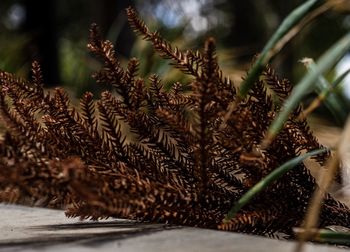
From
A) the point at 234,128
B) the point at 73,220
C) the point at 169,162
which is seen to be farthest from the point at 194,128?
the point at 73,220

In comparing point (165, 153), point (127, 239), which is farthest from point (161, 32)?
point (127, 239)

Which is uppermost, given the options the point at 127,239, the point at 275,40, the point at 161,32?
the point at 161,32

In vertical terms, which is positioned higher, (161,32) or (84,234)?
(161,32)

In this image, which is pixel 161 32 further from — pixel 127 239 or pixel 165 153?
pixel 127 239

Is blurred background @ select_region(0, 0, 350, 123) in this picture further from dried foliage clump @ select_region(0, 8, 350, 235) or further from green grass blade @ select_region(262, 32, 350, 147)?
green grass blade @ select_region(262, 32, 350, 147)

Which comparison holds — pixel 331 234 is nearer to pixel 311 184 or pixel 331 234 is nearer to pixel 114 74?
pixel 311 184

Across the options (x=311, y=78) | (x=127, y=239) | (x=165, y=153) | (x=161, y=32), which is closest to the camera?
(x=311, y=78)
